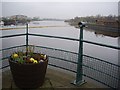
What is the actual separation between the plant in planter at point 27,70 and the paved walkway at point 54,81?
0.15 m

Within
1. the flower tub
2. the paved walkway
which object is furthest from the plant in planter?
the paved walkway

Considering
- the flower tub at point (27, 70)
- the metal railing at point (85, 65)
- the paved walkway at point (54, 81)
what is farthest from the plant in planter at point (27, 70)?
the metal railing at point (85, 65)

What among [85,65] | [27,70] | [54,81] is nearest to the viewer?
[27,70]

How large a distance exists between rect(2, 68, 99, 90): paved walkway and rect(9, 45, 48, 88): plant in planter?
0.15m

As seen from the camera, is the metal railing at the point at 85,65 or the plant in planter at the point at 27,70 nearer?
the plant in planter at the point at 27,70

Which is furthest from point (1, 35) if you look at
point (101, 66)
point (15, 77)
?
point (101, 66)

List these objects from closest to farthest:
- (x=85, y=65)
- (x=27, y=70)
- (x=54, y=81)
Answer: (x=27, y=70)
(x=85, y=65)
(x=54, y=81)

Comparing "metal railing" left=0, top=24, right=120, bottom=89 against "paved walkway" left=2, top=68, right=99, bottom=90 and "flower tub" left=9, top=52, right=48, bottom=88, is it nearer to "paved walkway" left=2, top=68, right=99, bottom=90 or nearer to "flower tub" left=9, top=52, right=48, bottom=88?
"paved walkway" left=2, top=68, right=99, bottom=90

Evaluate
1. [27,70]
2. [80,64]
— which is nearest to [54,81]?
[80,64]

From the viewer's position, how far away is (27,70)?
2.26m

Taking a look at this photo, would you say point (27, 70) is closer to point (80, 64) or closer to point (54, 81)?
point (54, 81)

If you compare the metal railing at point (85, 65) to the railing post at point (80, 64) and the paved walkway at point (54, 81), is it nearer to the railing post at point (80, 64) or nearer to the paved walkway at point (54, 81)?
the railing post at point (80, 64)

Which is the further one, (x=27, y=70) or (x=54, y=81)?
(x=54, y=81)

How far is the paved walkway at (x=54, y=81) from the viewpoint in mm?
2535
